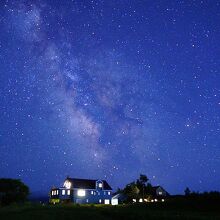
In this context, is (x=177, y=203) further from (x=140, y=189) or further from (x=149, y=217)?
(x=140, y=189)

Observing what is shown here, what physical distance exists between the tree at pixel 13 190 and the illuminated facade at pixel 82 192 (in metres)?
29.0

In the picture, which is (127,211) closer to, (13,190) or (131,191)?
(13,190)

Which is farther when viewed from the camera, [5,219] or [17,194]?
[17,194]

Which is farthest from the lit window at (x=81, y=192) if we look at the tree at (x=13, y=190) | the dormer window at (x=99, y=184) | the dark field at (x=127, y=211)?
the dark field at (x=127, y=211)

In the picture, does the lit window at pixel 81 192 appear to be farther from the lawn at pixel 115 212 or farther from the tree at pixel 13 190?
the lawn at pixel 115 212

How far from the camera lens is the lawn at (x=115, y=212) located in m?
36.4

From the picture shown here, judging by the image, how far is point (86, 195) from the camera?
9562cm

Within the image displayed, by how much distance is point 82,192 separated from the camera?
312 feet

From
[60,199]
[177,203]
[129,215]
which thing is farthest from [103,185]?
[129,215]

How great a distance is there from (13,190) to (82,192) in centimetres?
3255

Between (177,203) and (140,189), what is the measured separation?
3954 centimetres

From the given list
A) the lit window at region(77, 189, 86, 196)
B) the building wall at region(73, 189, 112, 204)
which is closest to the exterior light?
the lit window at region(77, 189, 86, 196)


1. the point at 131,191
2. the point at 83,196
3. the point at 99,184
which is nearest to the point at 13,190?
the point at 83,196

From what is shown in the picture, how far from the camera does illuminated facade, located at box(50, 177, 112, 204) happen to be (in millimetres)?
94438
